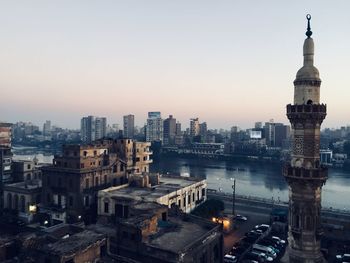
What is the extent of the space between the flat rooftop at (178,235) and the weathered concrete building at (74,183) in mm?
20962

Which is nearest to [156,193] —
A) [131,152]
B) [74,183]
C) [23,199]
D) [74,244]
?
[74,183]

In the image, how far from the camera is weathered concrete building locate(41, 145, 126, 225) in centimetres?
5741

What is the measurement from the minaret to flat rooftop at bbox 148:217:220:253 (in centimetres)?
1266

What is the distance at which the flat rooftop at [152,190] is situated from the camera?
5183 cm

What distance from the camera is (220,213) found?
189ft

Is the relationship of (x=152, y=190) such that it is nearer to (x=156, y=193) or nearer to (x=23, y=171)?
(x=156, y=193)

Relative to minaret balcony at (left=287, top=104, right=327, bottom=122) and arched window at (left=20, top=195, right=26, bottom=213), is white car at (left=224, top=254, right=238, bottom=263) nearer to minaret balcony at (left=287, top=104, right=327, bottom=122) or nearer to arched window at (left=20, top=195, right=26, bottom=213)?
minaret balcony at (left=287, top=104, right=327, bottom=122)

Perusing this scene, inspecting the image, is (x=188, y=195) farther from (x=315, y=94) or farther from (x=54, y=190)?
(x=315, y=94)

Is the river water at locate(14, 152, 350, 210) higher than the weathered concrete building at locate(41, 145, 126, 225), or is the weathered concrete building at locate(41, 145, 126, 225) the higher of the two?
the weathered concrete building at locate(41, 145, 126, 225)

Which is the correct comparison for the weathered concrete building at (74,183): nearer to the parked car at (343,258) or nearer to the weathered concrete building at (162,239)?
the weathered concrete building at (162,239)

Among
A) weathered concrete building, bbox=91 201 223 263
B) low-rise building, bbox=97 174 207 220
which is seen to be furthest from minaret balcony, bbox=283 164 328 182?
low-rise building, bbox=97 174 207 220

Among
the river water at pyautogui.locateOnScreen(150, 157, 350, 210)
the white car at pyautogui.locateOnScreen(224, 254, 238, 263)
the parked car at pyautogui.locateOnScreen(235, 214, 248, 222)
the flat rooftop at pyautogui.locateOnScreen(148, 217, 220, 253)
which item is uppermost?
the flat rooftop at pyautogui.locateOnScreen(148, 217, 220, 253)

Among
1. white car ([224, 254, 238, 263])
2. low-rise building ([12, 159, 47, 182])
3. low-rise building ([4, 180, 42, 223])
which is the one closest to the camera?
white car ([224, 254, 238, 263])

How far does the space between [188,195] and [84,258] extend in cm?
3433
